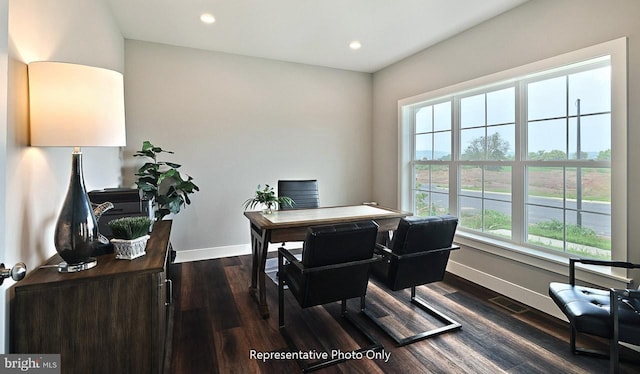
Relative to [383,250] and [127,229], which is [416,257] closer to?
[383,250]

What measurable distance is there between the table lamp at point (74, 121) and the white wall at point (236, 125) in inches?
104

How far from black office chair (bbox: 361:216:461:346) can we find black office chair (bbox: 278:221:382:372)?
0.68 ft

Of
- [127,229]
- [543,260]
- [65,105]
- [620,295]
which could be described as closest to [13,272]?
[127,229]

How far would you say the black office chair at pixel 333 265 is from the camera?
199 centimetres

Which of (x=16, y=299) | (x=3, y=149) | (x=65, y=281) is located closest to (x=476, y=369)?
(x=65, y=281)

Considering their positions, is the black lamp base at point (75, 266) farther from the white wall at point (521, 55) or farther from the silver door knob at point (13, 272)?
the white wall at point (521, 55)

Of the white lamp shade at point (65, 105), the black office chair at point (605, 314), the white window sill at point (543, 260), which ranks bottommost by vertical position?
the black office chair at point (605, 314)

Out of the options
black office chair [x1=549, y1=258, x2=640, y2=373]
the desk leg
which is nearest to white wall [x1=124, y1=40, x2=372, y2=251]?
the desk leg

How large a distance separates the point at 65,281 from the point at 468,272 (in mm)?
3491

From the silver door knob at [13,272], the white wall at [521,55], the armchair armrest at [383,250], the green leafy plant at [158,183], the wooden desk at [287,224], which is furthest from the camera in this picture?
the green leafy plant at [158,183]

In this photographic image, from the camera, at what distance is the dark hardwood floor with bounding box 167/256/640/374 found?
197 centimetres

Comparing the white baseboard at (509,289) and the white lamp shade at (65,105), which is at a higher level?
the white lamp shade at (65,105)

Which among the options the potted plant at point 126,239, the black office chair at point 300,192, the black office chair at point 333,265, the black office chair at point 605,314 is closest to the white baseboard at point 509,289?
the black office chair at point 605,314

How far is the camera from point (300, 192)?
3.75 metres
